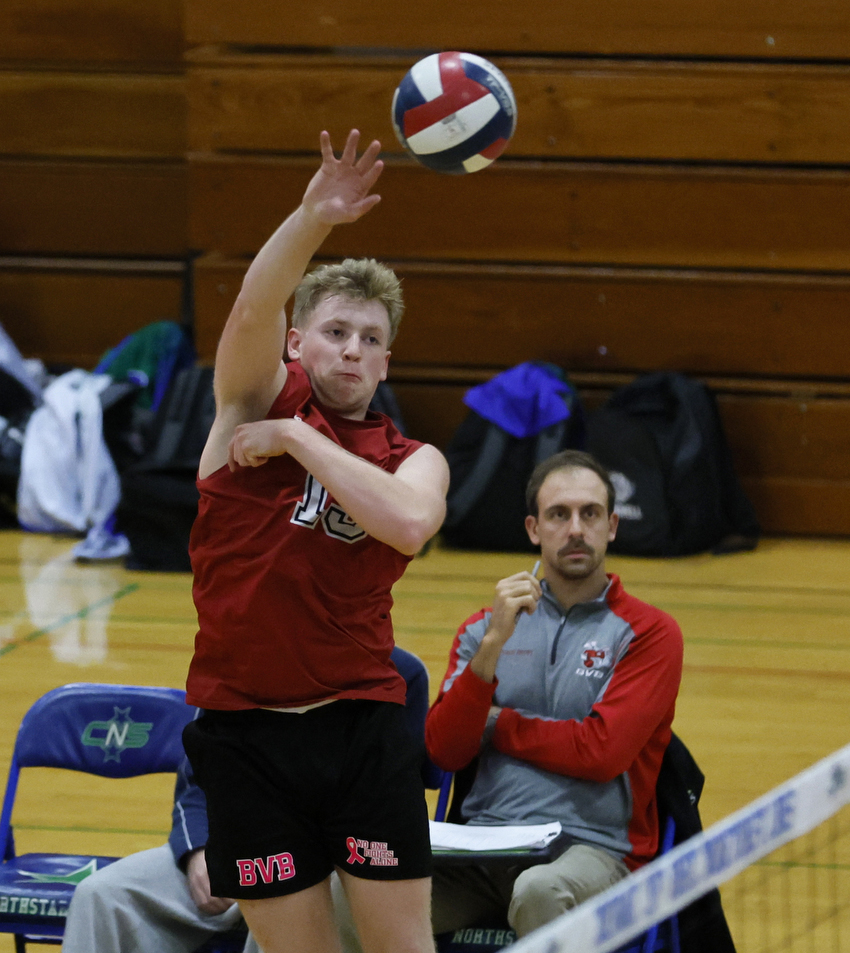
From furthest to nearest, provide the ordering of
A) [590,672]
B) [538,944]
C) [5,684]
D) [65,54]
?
[65,54], [5,684], [590,672], [538,944]

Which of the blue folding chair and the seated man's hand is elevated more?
the blue folding chair

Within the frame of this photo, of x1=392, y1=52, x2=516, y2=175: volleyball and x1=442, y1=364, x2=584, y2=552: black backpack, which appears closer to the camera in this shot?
x1=392, y1=52, x2=516, y2=175: volleyball

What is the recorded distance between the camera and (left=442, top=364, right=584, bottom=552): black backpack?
25.1 feet

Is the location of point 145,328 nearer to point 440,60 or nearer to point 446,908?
point 440,60

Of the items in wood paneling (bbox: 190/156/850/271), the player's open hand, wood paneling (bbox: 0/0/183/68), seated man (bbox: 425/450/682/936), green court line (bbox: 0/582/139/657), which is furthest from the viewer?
wood paneling (bbox: 0/0/183/68)

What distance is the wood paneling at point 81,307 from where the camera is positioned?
991 centimetres

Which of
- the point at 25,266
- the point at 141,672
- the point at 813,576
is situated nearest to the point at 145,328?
the point at 25,266

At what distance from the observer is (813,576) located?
287 inches

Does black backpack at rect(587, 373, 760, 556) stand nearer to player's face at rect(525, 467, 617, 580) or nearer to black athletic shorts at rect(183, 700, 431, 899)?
player's face at rect(525, 467, 617, 580)

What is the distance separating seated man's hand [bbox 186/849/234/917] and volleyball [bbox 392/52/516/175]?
1710mm

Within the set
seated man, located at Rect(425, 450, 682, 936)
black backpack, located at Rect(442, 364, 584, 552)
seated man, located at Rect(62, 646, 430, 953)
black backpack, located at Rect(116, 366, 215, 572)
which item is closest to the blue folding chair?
seated man, located at Rect(62, 646, 430, 953)

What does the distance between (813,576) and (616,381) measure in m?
1.80

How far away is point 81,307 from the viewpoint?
9953mm

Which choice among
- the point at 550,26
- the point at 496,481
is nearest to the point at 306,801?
the point at 496,481
